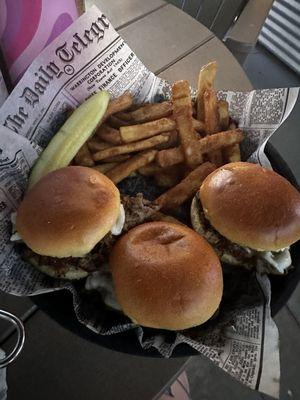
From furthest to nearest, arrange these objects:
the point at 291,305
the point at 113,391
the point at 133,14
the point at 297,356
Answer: the point at 291,305 < the point at 297,356 < the point at 133,14 < the point at 113,391

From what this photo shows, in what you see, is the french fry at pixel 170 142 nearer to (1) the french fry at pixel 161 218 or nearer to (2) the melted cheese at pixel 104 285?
(1) the french fry at pixel 161 218

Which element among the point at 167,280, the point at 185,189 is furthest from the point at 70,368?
the point at 185,189

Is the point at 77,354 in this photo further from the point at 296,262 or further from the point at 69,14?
the point at 69,14

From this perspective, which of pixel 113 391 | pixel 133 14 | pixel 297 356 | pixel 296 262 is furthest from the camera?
pixel 297 356

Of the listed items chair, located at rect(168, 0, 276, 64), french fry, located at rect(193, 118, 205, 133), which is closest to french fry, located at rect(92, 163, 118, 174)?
french fry, located at rect(193, 118, 205, 133)

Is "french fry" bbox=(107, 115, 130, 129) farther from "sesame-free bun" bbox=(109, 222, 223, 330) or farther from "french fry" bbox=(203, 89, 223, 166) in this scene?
"sesame-free bun" bbox=(109, 222, 223, 330)

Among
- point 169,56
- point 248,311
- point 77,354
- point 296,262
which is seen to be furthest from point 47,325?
point 169,56
